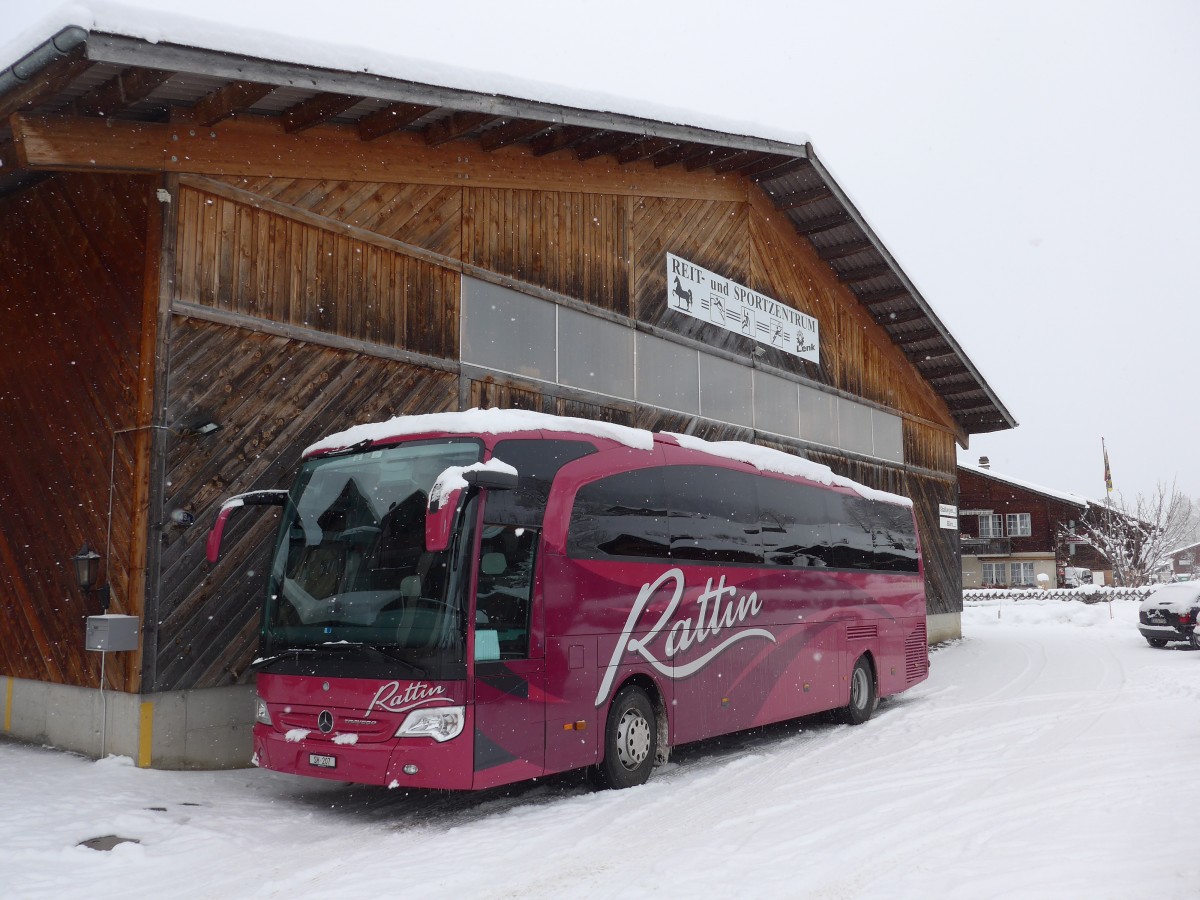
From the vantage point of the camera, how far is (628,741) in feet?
29.4

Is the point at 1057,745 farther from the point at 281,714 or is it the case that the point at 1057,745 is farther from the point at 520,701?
the point at 281,714

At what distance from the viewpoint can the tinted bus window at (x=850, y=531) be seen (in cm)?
1309

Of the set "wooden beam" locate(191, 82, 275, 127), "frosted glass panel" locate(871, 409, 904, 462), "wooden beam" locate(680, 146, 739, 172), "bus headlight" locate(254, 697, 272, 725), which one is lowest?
"bus headlight" locate(254, 697, 272, 725)

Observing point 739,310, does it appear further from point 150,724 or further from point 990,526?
point 990,526

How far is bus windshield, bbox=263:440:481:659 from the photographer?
23.8 feet

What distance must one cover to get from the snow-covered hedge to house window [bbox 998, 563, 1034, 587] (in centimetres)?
531

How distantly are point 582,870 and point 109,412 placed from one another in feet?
21.6

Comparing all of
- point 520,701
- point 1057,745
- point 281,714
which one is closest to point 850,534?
point 1057,745

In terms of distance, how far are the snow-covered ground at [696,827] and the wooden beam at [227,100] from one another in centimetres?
607

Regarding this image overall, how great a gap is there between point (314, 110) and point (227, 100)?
3.21 feet

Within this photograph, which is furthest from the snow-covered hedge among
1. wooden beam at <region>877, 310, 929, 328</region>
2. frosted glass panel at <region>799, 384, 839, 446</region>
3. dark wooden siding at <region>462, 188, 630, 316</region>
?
dark wooden siding at <region>462, 188, 630, 316</region>

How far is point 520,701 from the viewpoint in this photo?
25.2 feet

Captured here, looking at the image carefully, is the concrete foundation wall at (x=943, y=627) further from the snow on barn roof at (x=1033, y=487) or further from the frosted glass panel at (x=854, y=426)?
the snow on barn roof at (x=1033, y=487)

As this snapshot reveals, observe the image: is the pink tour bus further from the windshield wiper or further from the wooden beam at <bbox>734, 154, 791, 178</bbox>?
the wooden beam at <bbox>734, 154, 791, 178</bbox>
